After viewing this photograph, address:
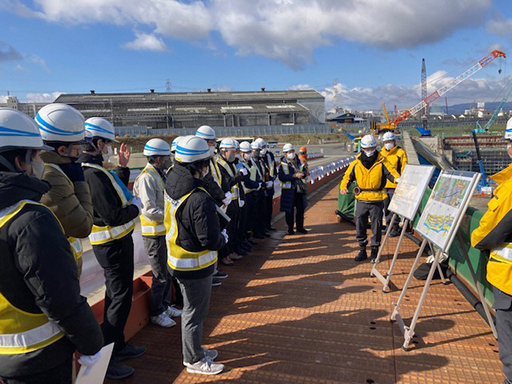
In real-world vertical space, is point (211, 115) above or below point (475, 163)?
above

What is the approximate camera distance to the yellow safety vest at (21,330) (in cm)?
171

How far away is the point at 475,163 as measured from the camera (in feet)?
113

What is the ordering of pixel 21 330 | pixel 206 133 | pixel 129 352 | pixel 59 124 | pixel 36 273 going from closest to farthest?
1. pixel 36 273
2. pixel 21 330
3. pixel 59 124
4. pixel 129 352
5. pixel 206 133

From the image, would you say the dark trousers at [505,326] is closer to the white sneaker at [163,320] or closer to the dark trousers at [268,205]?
the white sneaker at [163,320]

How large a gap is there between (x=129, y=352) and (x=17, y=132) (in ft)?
8.21

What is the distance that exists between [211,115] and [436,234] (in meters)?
76.9

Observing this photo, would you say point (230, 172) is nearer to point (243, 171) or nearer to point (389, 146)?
point (243, 171)

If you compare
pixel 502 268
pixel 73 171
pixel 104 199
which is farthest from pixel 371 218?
pixel 73 171

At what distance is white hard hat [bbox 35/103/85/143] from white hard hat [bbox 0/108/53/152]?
27.9 inches

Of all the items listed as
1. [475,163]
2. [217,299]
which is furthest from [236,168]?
[475,163]

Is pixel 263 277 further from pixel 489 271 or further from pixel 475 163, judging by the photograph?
pixel 475 163

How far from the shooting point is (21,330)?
1.73m

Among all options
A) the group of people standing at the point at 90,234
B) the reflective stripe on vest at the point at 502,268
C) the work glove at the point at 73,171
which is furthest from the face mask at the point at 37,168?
the reflective stripe on vest at the point at 502,268

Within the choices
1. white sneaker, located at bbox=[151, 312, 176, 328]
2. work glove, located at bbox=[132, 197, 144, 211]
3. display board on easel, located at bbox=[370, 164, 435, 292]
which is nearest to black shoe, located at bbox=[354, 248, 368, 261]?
display board on easel, located at bbox=[370, 164, 435, 292]
